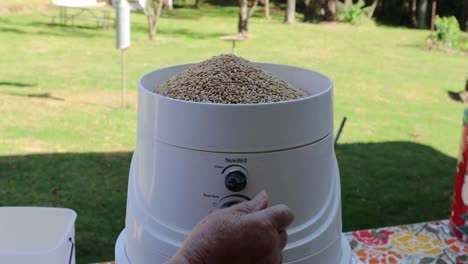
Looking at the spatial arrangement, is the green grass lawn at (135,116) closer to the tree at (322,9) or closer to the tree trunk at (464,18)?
the tree trunk at (464,18)

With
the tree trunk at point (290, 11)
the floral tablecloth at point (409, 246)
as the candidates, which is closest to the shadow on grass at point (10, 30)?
the tree trunk at point (290, 11)

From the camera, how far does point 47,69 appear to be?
19.7 ft

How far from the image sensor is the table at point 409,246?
1.56 metres

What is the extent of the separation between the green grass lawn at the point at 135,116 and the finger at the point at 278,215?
1.54m

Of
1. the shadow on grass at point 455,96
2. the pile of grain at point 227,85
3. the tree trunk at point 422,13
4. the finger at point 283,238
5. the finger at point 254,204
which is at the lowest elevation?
the shadow on grass at point 455,96

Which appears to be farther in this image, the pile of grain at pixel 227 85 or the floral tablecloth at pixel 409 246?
the floral tablecloth at pixel 409 246

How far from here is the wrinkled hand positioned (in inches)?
25.0

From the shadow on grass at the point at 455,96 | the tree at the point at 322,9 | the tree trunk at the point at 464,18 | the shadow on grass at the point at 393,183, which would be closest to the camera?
the shadow on grass at the point at 393,183

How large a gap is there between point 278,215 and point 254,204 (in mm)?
36

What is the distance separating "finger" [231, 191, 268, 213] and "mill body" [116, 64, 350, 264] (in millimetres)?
19

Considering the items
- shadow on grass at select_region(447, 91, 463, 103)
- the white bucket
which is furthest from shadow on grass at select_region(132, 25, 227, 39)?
the white bucket

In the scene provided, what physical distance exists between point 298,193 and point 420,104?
483 centimetres

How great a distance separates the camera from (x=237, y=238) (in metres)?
0.64

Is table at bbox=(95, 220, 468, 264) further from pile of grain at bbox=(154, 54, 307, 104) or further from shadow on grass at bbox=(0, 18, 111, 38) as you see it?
shadow on grass at bbox=(0, 18, 111, 38)
